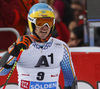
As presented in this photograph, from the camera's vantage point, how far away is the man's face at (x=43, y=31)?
2750mm

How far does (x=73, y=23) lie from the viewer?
6.34m

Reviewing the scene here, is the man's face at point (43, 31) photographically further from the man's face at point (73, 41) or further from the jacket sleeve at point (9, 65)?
the man's face at point (73, 41)

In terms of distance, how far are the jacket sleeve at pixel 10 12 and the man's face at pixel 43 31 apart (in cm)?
128

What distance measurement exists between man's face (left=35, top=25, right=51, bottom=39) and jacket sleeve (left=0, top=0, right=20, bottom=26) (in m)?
1.28

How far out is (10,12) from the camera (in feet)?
12.9

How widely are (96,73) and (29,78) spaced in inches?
49.5

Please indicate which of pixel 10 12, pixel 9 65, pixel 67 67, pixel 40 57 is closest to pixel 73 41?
pixel 10 12

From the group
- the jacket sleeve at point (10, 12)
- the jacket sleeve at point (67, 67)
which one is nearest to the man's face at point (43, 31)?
the jacket sleeve at point (67, 67)

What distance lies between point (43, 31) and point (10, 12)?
132 centimetres

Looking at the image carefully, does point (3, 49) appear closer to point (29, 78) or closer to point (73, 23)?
point (29, 78)

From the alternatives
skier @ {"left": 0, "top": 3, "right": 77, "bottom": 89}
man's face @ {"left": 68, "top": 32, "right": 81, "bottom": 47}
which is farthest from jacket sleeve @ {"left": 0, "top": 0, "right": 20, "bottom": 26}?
man's face @ {"left": 68, "top": 32, "right": 81, "bottom": 47}

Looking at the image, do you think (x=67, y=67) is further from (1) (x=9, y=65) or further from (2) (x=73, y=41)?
(2) (x=73, y=41)

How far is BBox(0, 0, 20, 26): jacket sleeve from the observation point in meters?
3.93

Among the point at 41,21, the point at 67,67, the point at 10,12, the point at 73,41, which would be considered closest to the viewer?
the point at 41,21
